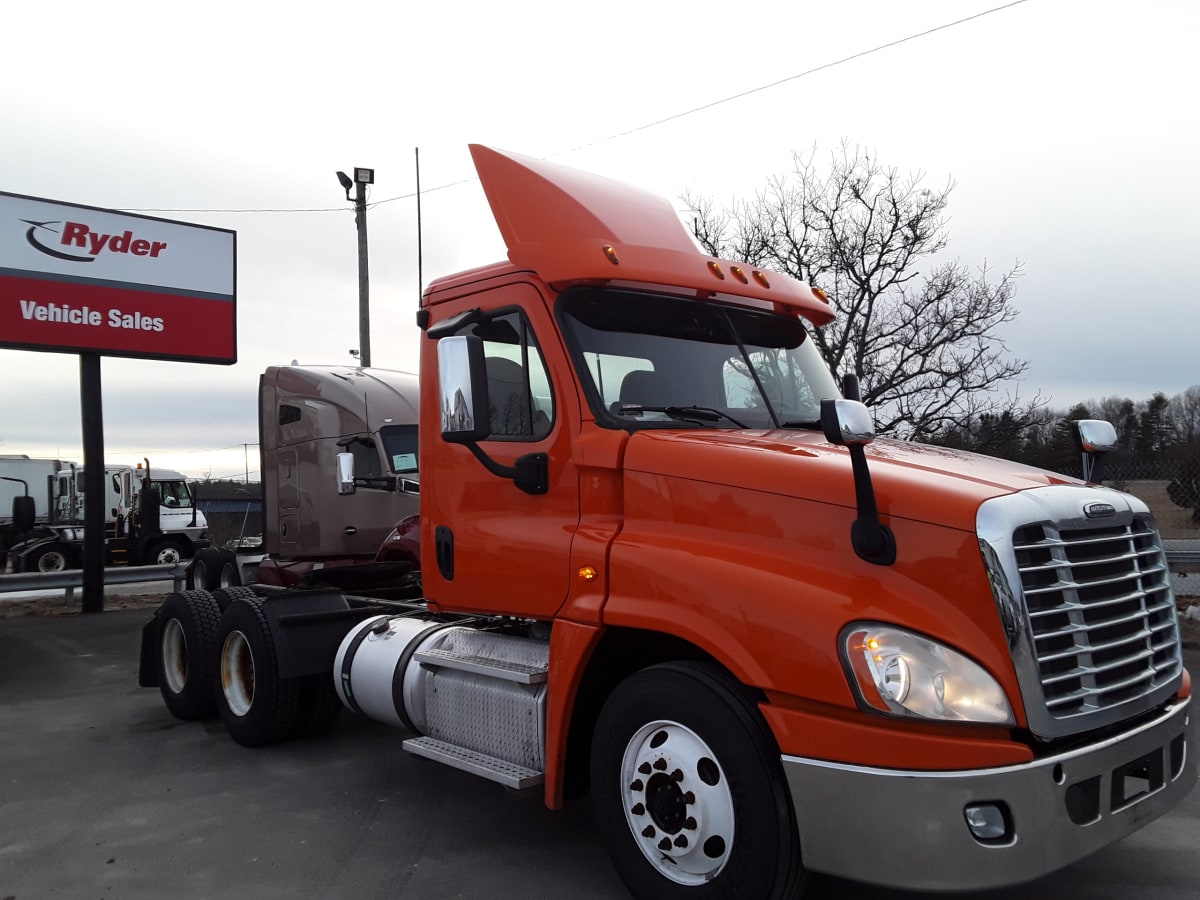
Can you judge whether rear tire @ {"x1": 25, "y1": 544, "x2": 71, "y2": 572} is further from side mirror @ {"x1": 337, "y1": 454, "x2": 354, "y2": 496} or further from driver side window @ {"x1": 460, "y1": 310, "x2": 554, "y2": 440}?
driver side window @ {"x1": 460, "y1": 310, "x2": 554, "y2": 440}

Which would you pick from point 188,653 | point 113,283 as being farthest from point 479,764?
point 113,283

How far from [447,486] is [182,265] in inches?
470

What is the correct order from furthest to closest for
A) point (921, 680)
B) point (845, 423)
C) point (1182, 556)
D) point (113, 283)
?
point (113, 283) < point (1182, 556) < point (845, 423) < point (921, 680)

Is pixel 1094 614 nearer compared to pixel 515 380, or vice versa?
pixel 1094 614

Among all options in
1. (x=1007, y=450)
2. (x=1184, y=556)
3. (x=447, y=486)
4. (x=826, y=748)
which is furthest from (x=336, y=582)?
(x=1007, y=450)

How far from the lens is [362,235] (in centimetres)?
2016

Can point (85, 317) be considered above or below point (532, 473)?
above

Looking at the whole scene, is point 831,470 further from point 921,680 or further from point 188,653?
point 188,653

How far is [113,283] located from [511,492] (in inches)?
484

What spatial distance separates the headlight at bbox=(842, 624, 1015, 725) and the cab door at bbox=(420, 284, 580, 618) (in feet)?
4.81

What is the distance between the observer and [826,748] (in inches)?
121

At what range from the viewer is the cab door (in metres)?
4.22

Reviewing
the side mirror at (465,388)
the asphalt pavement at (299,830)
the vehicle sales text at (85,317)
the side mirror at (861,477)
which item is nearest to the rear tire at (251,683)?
the asphalt pavement at (299,830)

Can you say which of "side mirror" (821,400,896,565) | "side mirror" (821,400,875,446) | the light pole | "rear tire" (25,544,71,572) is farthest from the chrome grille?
"rear tire" (25,544,71,572)
